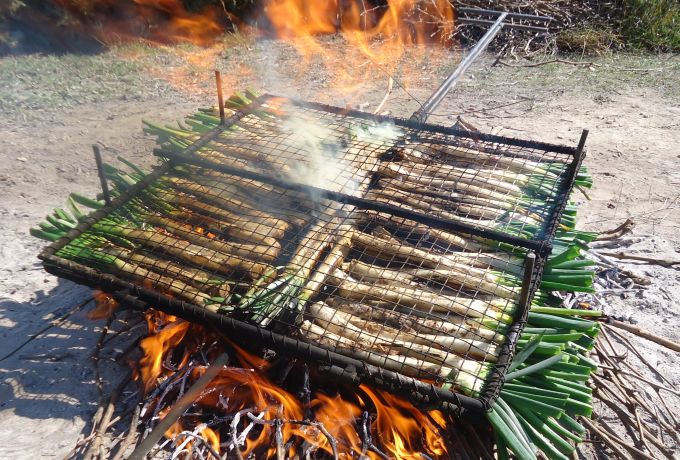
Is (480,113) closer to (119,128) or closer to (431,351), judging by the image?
(119,128)

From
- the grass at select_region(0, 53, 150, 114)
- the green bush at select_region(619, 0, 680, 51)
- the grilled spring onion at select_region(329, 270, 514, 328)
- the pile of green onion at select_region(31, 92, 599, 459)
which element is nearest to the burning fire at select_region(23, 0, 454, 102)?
the grass at select_region(0, 53, 150, 114)

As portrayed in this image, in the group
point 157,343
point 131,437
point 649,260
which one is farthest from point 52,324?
point 649,260

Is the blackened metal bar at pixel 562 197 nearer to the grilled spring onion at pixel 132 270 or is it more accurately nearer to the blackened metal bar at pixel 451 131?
the blackened metal bar at pixel 451 131

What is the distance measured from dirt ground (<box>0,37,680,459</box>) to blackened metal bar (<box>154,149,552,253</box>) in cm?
115

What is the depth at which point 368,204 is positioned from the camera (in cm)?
346

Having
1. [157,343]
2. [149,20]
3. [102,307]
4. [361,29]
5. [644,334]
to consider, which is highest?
[157,343]

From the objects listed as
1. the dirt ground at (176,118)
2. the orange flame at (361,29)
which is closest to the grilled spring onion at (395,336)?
the dirt ground at (176,118)

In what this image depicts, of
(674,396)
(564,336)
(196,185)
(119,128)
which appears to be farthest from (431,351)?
(119,128)

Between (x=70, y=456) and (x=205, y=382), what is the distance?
0.79 meters

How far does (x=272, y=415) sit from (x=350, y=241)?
1155 mm

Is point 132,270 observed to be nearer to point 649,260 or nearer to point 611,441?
point 611,441

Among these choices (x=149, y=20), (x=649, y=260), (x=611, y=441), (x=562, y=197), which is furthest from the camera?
(x=149, y=20)

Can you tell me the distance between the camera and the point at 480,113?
23.6 ft

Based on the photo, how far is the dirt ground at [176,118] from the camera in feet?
10.3
